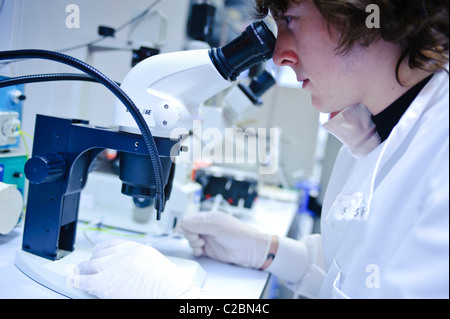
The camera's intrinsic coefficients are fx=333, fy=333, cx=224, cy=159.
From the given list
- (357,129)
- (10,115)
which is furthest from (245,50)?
(10,115)

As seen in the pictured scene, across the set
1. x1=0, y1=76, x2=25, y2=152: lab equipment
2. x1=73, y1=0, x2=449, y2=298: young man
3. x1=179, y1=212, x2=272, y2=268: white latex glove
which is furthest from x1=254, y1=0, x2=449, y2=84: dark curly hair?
x1=0, y1=76, x2=25, y2=152: lab equipment

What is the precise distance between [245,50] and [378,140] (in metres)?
0.46

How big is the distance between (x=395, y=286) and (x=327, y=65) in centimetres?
48

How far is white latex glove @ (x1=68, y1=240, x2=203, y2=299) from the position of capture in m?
0.60

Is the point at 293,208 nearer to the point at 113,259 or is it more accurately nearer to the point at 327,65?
the point at 327,65

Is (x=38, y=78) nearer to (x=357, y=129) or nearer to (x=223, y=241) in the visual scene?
(x=223, y=241)

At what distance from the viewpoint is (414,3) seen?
614 mm

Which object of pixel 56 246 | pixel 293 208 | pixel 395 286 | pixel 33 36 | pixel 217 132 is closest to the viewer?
pixel 395 286

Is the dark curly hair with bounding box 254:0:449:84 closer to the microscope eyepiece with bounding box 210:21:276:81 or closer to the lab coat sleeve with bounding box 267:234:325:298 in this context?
the microscope eyepiece with bounding box 210:21:276:81

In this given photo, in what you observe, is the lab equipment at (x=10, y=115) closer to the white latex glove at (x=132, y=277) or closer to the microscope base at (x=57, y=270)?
the microscope base at (x=57, y=270)

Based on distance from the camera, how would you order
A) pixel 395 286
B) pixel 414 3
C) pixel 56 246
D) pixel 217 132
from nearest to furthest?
pixel 395 286
pixel 414 3
pixel 56 246
pixel 217 132

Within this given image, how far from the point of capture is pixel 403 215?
563 millimetres

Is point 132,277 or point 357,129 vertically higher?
point 357,129
